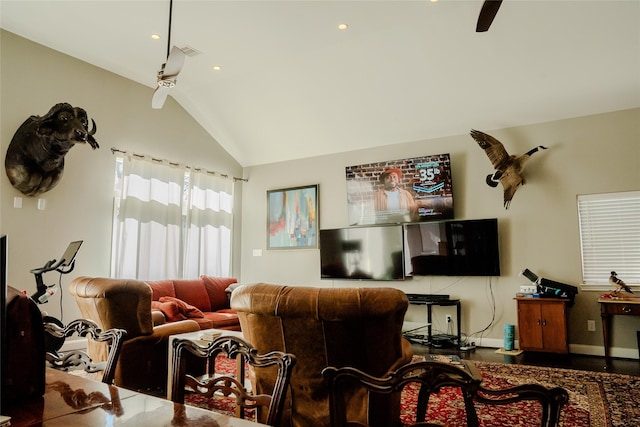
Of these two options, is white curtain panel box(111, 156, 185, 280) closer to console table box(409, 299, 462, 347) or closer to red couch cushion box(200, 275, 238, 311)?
red couch cushion box(200, 275, 238, 311)

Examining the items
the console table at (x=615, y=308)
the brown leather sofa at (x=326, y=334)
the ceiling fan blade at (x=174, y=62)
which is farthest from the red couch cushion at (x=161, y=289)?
the console table at (x=615, y=308)

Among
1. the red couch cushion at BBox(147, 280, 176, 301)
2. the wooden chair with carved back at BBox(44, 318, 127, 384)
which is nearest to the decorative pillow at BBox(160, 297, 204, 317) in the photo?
the red couch cushion at BBox(147, 280, 176, 301)

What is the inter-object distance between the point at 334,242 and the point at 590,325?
12.0 feet

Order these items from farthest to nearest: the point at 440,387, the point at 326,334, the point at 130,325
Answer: the point at 130,325 < the point at 326,334 < the point at 440,387

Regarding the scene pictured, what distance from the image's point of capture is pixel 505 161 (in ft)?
18.0

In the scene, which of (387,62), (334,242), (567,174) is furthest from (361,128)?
(567,174)

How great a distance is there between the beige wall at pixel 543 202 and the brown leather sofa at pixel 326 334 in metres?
3.77

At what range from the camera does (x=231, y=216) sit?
769cm

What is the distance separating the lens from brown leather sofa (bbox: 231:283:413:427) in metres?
2.13

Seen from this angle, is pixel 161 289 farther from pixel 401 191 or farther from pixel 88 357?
pixel 88 357

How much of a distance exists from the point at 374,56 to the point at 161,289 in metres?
4.07

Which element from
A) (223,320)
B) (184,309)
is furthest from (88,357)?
(223,320)

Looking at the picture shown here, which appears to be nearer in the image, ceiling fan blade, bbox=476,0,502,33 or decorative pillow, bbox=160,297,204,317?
→ ceiling fan blade, bbox=476,0,502,33

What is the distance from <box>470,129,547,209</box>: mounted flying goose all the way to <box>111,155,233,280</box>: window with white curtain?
4471 mm
